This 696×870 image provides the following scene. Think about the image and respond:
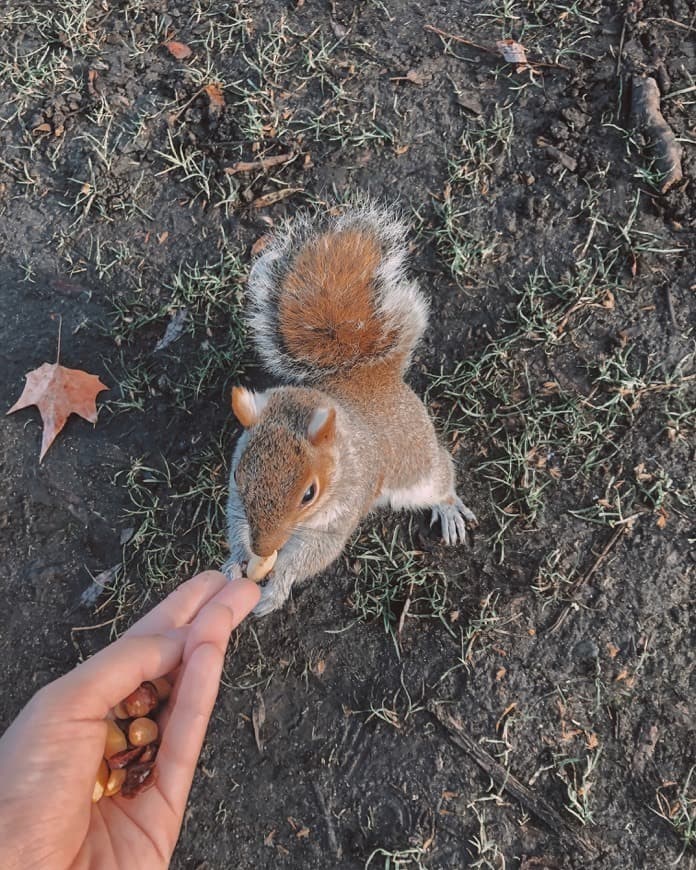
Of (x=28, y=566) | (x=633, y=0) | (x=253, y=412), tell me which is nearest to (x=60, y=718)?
(x=253, y=412)

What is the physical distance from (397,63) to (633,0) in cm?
84

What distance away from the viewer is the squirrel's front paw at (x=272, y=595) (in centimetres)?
206

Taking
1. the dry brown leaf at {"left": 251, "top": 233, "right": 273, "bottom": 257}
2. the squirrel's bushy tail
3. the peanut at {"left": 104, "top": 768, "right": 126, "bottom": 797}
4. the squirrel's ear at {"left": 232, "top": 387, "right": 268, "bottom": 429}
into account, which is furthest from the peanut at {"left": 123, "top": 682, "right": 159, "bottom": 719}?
the dry brown leaf at {"left": 251, "top": 233, "right": 273, "bottom": 257}

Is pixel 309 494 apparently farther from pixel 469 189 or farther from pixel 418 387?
pixel 469 189

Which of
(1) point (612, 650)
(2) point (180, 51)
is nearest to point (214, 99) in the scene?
(2) point (180, 51)

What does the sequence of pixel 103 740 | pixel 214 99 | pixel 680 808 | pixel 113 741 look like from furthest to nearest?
pixel 214 99
pixel 680 808
pixel 113 741
pixel 103 740

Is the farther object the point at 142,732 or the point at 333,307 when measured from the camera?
the point at 333,307

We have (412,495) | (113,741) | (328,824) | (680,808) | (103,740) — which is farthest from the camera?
(412,495)

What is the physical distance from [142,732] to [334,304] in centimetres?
120

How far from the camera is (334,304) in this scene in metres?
2.02

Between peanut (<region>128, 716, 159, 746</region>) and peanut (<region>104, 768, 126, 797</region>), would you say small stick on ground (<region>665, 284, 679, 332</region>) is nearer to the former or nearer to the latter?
peanut (<region>128, 716, 159, 746</region>)

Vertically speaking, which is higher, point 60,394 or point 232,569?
point 60,394

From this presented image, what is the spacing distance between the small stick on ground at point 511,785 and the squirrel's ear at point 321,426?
2.88 ft

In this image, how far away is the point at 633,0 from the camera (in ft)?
8.10
